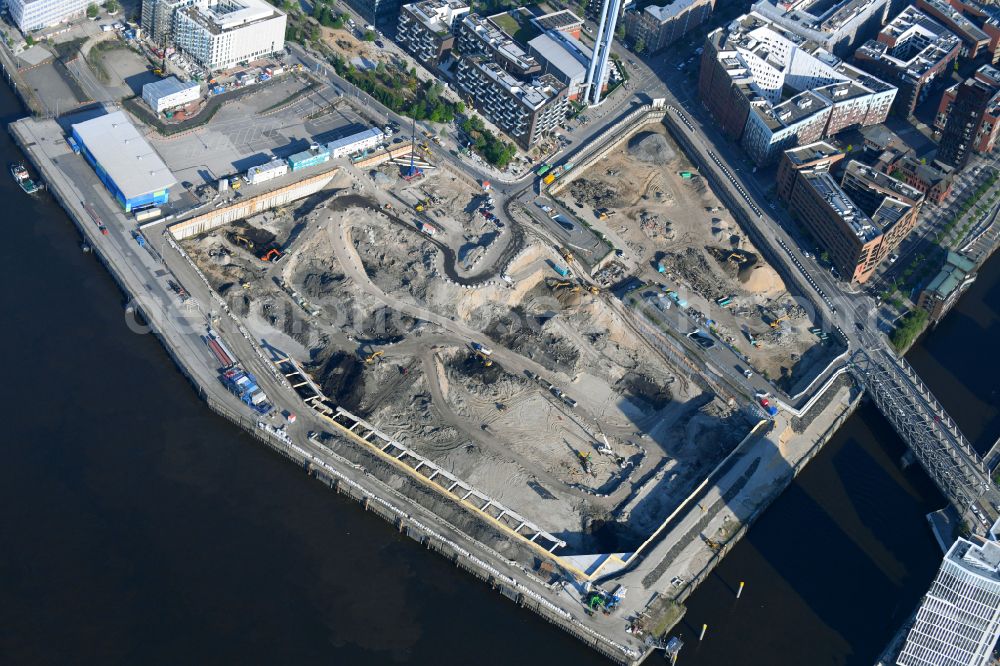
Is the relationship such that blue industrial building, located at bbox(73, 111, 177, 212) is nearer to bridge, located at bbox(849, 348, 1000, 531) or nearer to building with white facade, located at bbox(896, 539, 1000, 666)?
bridge, located at bbox(849, 348, 1000, 531)

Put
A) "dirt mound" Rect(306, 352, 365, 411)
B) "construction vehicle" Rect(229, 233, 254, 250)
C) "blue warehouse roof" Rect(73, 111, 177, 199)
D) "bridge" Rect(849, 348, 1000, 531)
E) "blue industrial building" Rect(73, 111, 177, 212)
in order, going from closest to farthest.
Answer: "bridge" Rect(849, 348, 1000, 531), "dirt mound" Rect(306, 352, 365, 411), "blue industrial building" Rect(73, 111, 177, 212), "construction vehicle" Rect(229, 233, 254, 250), "blue warehouse roof" Rect(73, 111, 177, 199)

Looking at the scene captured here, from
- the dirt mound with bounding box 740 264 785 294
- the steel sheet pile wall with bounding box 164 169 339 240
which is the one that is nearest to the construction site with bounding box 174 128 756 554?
the steel sheet pile wall with bounding box 164 169 339 240

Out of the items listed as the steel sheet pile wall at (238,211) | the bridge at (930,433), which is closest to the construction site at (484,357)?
the steel sheet pile wall at (238,211)

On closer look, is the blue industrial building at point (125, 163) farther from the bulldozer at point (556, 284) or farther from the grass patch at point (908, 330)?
the grass patch at point (908, 330)

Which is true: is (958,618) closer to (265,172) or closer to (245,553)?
(245,553)

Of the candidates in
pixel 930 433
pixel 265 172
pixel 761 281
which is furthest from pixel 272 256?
pixel 930 433
